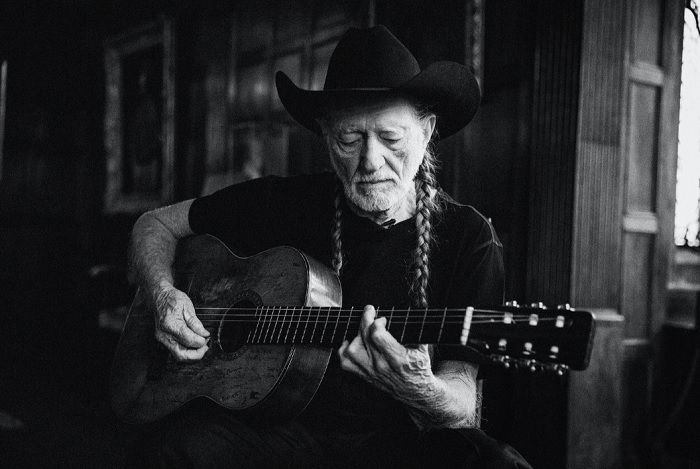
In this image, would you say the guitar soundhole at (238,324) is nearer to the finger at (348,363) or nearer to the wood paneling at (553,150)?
the finger at (348,363)

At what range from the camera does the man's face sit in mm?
1791

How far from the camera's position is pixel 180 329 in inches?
72.6

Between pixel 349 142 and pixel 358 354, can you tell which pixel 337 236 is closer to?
pixel 349 142

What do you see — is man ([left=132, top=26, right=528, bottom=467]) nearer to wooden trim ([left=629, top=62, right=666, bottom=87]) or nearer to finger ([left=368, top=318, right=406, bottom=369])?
finger ([left=368, top=318, right=406, bottom=369])

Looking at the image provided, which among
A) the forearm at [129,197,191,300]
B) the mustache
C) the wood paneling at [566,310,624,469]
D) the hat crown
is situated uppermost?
the hat crown

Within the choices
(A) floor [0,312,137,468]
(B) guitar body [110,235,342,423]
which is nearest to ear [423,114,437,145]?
(B) guitar body [110,235,342,423]

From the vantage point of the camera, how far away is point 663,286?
3.21 m

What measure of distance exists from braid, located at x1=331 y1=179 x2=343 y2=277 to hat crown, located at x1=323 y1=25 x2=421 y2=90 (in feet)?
1.11

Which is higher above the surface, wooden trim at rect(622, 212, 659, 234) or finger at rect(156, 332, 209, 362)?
wooden trim at rect(622, 212, 659, 234)

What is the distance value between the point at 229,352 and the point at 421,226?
0.66 metres

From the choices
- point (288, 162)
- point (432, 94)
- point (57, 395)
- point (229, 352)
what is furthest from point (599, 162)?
point (57, 395)

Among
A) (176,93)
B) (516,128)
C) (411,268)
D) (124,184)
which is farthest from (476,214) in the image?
(124,184)

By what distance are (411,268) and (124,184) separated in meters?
4.63

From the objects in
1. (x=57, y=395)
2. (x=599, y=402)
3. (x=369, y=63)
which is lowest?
(x=57, y=395)
